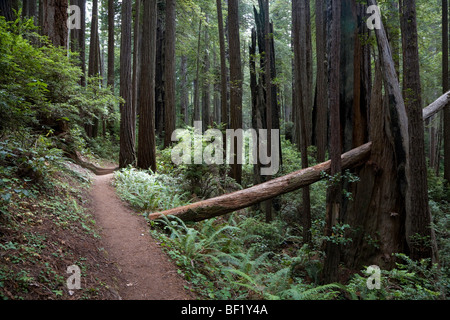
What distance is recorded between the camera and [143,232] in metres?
5.94

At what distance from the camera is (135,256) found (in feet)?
16.3

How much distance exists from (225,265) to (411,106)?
17.5 ft

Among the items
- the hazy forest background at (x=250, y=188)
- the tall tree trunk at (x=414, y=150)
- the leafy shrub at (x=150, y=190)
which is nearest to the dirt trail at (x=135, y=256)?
the hazy forest background at (x=250, y=188)

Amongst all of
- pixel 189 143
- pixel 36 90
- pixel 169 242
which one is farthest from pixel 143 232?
pixel 189 143

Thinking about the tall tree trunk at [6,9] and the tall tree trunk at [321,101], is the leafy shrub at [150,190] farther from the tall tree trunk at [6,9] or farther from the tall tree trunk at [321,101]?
the tall tree trunk at [321,101]

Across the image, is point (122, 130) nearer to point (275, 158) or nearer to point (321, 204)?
point (275, 158)

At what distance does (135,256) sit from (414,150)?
6241mm

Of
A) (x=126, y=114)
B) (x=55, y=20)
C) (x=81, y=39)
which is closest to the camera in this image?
(x=55, y=20)

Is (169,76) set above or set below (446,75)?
above

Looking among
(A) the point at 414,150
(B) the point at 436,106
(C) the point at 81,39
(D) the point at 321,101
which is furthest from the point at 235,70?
(C) the point at 81,39

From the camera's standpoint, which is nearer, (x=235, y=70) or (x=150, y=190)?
(x=150, y=190)

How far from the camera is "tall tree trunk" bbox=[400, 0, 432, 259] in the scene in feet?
18.7

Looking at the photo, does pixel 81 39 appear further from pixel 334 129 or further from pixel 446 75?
pixel 446 75
